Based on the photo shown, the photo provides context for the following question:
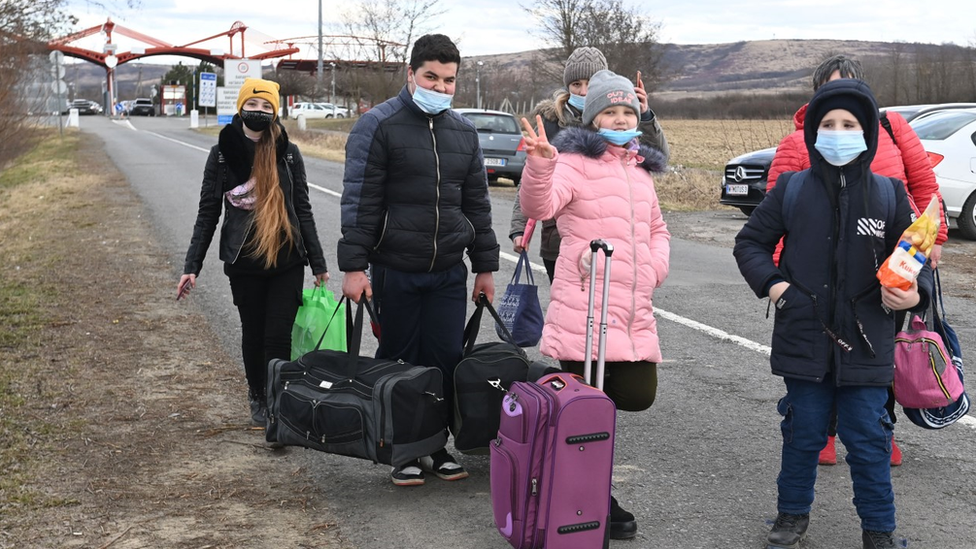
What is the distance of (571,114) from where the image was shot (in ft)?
18.5

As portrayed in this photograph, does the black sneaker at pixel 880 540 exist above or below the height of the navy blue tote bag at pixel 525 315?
below

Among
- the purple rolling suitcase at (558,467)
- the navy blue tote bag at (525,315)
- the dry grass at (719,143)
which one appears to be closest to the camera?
the purple rolling suitcase at (558,467)

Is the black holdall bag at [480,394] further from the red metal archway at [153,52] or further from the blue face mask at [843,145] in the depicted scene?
the red metal archway at [153,52]

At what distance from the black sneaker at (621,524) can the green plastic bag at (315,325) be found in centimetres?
188

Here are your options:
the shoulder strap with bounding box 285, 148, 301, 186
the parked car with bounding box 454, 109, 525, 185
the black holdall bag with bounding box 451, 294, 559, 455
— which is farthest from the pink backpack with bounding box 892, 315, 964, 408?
the parked car with bounding box 454, 109, 525, 185


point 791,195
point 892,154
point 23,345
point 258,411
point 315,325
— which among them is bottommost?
point 23,345

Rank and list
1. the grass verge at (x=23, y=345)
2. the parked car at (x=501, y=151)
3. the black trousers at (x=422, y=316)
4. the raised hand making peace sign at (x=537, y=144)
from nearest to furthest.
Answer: the raised hand making peace sign at (x=537, y=144) → the black trousers at (x=422, y=316) → the grass verge at (x=23, y=345) → the parked car at (x=501, y=151)

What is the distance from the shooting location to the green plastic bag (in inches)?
211

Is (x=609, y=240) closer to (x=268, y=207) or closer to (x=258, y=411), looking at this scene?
(x=268, y=207)

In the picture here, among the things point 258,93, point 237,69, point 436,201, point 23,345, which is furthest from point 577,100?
point 237,69

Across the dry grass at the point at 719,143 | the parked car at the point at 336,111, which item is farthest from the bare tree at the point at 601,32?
the parked car at the point at 336,111

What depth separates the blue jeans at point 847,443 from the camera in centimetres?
381

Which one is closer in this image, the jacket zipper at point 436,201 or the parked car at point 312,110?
the jacket zipper at point 436,201

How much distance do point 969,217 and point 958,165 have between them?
0.71m
